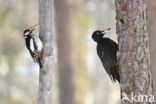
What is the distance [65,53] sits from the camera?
1269 centimetres

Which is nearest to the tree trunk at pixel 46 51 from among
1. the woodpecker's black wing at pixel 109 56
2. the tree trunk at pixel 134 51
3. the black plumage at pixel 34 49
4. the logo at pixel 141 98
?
the black plumage at pixel 34 49

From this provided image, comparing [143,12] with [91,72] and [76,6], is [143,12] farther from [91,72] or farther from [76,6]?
[91,72]

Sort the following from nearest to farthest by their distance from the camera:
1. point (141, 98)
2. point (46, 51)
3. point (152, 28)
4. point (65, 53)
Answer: point (141, 98)
point (152, 28)
point (46, 51)
point (65, 53)

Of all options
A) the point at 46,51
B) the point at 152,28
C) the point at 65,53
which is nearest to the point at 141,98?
the point at 152,28

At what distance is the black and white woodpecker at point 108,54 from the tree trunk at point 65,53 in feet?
21.0

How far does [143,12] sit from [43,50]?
1.19m

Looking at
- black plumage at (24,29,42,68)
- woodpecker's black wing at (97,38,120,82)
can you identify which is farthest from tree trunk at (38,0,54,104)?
woodpecker's black wing at (97,38,120,82)

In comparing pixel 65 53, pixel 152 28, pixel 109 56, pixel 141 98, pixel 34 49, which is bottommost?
pixel 65 53

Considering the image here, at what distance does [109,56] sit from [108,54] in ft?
0.11

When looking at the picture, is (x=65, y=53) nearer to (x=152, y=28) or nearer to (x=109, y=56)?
(x=109, y=56)

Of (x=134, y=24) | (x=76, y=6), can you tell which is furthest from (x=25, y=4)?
(x=134, y=24)

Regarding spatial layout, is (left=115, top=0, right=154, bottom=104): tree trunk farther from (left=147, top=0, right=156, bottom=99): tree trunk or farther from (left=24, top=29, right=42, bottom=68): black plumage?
(left=24, top=29, right=42, bottom=68): black plumage

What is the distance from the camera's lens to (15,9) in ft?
54.9

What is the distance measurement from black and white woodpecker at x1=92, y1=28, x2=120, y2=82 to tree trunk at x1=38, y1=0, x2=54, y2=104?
531mm
